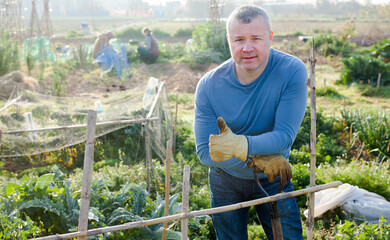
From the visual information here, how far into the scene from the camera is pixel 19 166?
5.41 m

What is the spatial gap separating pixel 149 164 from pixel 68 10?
84.8 m

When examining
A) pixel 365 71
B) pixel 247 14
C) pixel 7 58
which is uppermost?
pixel 247 14

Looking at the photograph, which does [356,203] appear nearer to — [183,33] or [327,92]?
[327,92]

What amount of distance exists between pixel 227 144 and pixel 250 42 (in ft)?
1.56

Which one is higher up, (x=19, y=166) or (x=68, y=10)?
(x=68, y=10)

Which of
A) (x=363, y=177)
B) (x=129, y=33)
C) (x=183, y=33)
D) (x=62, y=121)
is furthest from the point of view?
(x=129, y=33)

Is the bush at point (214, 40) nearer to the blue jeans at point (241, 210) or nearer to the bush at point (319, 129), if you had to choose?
the bush at point (319, 129)

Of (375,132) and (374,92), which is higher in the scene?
(375,132)

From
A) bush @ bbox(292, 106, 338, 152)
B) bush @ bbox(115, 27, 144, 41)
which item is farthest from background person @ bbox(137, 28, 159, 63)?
bush @ bbox(115, 27, 144, 41)

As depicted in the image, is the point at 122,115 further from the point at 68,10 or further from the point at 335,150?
the point at 68,10

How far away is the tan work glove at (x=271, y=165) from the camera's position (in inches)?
71.7

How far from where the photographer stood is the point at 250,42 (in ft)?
5.94

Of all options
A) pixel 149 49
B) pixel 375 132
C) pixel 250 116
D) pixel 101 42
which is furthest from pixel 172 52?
pixel 250 116

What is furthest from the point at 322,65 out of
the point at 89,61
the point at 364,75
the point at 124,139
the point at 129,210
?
the point at 129,210
